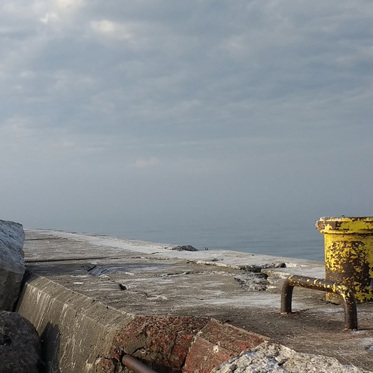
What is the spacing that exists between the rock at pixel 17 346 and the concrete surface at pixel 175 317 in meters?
0.14

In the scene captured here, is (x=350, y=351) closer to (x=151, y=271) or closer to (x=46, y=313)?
(x=46, y=313)

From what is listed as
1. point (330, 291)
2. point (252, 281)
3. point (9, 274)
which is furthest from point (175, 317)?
point (9, 274)

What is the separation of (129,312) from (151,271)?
2.09 metres

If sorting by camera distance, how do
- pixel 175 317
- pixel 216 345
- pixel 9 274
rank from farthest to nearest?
pixel 9 274, pixel 175 317, pixel 216 345

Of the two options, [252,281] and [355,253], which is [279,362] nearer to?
[355,253]

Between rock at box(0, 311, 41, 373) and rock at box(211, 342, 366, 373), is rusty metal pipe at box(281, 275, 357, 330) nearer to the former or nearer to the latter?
rock at box(211, 342, 366, 373)

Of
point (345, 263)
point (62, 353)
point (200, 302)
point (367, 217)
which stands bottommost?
point (62, 353)

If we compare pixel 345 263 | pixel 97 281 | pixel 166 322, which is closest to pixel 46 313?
pixel 97 281

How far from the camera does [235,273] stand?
514 cm

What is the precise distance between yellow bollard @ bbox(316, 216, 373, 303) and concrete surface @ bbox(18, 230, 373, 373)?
0.13 metres

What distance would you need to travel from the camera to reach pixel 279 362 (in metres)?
2.34

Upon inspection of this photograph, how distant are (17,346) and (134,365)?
1028 mm

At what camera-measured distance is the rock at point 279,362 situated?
2.21 m

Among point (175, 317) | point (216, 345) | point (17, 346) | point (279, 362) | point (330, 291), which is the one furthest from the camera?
point (17, 346)
